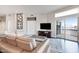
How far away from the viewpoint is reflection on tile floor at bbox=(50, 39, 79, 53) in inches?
84.0

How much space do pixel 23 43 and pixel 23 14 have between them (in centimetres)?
65

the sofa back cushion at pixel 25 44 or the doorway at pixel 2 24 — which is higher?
the doorway at pixel 2 24

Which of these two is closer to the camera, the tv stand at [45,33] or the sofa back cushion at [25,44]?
the sofa back cushion at [25,44]

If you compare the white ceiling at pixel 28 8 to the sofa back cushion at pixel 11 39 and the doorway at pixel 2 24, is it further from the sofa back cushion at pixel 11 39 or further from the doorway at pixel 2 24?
the sofa back cushion at pixel 11 39

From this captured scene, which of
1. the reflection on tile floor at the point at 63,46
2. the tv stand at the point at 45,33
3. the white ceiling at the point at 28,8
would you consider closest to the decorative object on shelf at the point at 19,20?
the white ceiling at the point at 28,8

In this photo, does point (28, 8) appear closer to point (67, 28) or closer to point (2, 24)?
point (2, 24)

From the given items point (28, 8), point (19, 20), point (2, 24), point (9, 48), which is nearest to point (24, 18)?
point (19, 20)

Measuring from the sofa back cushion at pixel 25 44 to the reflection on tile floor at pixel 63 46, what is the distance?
0.48m

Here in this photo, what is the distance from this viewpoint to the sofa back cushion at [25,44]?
215 centimetres

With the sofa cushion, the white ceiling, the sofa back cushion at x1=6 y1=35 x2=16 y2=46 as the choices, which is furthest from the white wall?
the sofa cushion

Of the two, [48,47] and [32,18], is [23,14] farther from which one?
[48,47]

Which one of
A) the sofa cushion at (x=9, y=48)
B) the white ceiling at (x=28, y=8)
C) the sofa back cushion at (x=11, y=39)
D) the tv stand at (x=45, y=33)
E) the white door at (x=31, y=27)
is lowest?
the sofa cushion at (x=9, y=48)

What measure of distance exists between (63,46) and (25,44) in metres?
0.85
